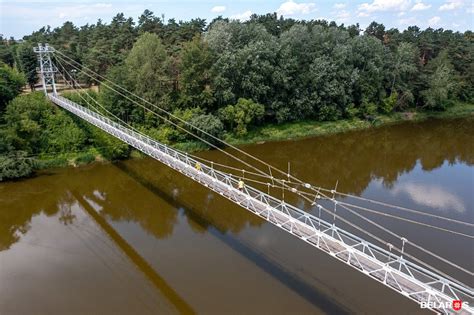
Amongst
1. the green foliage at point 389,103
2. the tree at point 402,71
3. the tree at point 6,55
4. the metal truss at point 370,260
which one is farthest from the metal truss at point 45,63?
the tree at point 402,71

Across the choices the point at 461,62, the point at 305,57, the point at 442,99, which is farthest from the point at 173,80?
the point at 461,62

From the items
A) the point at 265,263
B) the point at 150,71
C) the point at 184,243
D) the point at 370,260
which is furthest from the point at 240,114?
the point at 370,260

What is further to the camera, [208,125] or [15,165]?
[208,125]

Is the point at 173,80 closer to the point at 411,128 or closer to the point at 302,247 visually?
the point at 302,247

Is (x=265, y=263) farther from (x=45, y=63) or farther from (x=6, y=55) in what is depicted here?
(x=6, y=55)

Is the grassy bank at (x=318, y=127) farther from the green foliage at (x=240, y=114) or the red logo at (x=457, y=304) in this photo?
the red logo at (x=457, y=304)

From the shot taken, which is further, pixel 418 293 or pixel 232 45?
pixel 232 45
